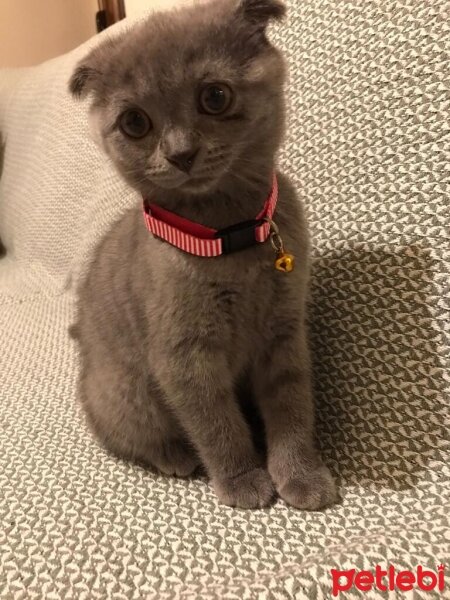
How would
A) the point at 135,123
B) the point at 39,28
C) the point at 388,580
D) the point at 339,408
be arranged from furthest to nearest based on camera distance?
the point at 39,28, the point at 339,408, the point at 135,123, the point at 388,580

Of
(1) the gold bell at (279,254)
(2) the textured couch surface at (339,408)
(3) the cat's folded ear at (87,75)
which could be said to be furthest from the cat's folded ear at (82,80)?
(2) the textured couch surface at (339,408)

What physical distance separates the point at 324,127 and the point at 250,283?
358mm

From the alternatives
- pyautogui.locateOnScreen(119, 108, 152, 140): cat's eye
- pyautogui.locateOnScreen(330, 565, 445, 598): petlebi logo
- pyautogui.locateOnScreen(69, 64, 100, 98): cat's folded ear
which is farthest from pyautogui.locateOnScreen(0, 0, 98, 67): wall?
pyautogui.locateOnScreen(330, 565, 445, 598): petlebi logo

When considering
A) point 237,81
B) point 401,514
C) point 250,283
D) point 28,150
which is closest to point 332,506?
point 401,514

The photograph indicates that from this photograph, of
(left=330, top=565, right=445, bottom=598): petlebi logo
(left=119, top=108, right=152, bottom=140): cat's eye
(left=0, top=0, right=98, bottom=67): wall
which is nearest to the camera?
(left=330, top=565, right=445, bottom=598): petlebi logo

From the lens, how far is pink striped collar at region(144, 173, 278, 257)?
71 centimetres

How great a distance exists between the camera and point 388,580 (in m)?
0.55

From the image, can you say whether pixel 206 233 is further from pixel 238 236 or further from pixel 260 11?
pixel 260 11

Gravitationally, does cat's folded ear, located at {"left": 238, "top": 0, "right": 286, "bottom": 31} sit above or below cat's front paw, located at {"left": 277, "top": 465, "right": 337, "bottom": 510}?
above

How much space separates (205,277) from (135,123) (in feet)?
0.64

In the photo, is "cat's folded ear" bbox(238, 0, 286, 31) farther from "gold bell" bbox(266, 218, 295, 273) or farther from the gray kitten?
"gold bell" bbox(266, 218, 295, 273)

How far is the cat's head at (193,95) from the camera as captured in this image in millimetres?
630

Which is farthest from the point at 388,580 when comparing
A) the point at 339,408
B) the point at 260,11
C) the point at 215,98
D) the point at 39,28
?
the point at 39,28

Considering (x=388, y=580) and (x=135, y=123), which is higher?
(x=135, y=123)
